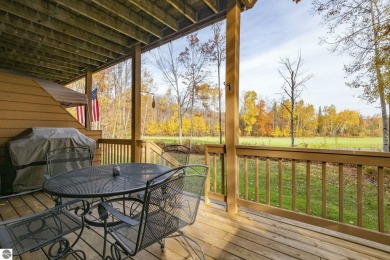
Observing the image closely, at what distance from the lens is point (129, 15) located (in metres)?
3.53

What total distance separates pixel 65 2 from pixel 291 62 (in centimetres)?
755

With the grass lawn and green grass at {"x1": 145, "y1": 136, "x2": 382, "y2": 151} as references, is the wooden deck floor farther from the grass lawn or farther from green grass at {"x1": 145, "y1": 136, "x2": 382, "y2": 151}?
green grass at {"x1": 145, "y1": 136, "x2": 382, "y2": 151}

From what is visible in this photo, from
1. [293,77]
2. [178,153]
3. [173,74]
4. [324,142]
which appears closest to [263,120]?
[324,142]

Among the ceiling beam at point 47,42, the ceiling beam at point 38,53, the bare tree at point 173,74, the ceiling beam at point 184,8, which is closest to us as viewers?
the ceiling beam at point 184,8

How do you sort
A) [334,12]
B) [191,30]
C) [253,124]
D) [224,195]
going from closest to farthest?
[224,195] < [191,30] < [334,12] < [253,124]

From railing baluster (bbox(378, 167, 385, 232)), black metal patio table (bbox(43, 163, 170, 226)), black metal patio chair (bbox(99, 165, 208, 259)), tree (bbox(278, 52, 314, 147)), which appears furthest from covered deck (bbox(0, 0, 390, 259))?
tree (bbox(278, 52, 314, 147))

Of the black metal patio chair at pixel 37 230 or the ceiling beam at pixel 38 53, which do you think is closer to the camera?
the black metal patio chair at pixel 37 230

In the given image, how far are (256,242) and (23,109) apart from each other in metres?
4.66

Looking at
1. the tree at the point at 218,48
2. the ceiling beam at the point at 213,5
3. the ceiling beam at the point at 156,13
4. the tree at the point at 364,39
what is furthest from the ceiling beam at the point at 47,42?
the tree at the point at 364,39

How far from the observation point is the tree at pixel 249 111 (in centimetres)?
1127

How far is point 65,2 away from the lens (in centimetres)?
311

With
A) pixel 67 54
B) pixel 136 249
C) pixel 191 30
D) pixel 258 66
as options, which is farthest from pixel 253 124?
pixel 136 249

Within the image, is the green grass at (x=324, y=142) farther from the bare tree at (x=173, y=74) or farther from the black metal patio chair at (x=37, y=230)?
the black metal patio chair at (x=37, y=230)

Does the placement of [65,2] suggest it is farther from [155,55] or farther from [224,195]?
[155,55]
